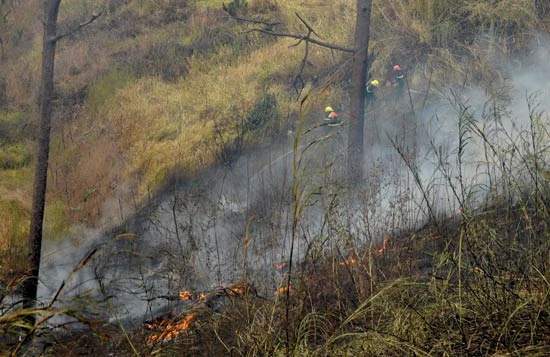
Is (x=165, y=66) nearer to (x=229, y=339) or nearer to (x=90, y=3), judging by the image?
(x=90, y=3)

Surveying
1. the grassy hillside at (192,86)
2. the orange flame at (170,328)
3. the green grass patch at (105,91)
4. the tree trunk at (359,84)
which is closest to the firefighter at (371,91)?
the grassy hillside at (192,86)

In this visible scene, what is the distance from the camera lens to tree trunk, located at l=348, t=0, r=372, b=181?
29.7 feet

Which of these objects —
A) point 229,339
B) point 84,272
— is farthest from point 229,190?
Result: point 229,339

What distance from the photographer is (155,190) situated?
1072cm

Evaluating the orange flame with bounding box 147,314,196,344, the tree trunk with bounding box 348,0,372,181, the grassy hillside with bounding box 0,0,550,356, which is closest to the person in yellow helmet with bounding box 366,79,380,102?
the grassy hillside with bounding box 0,0,550,356

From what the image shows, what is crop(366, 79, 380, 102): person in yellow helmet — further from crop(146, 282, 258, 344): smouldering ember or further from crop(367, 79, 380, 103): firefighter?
crop(146, 282, 258, 344): smouldering ember

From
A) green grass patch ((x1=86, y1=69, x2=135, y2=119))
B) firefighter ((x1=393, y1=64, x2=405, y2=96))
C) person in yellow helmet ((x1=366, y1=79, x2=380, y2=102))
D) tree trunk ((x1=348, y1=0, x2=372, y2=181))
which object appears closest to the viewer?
tree trunk ((x1=348, y1=0, x2=372, y2=181))

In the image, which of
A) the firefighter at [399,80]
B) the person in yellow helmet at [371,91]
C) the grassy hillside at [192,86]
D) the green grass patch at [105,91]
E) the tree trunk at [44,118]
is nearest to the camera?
the tree trunk at [44,118]

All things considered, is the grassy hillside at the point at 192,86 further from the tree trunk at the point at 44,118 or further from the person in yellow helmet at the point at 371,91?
the tree trunk at the point at 44,118

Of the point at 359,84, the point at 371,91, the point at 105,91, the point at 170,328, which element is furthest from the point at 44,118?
the point at 105,91

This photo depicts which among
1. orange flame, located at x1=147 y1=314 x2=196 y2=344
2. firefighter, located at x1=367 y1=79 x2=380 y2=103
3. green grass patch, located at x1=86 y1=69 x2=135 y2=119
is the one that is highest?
green grass patch, located at x1=86 y1=69 x2=135 y2=119

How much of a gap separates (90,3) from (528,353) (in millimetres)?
16845

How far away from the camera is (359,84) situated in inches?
362

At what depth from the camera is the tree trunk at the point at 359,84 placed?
905 centimetres
